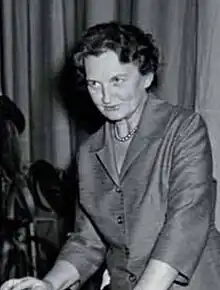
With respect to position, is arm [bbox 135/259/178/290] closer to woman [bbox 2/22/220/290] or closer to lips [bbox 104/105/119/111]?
woman [bbox 2/22/220/290]

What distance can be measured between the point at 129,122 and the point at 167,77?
50 cm

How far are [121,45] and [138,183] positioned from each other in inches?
10.9

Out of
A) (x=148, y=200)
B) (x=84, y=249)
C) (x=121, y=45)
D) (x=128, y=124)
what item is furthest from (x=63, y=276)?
(x=121, y=45)

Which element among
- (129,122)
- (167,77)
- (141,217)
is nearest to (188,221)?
(141,217)

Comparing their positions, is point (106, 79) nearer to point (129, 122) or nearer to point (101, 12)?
point (129, 122)

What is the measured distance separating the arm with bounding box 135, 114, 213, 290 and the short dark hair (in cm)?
18

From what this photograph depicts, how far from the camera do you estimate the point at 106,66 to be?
1291 mm

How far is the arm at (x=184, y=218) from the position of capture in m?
1.25

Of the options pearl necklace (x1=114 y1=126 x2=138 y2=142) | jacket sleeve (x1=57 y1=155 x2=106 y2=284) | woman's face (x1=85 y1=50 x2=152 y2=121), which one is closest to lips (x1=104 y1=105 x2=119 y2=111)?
woman's face (x1=85 y1=50 x2=152 y2=121)

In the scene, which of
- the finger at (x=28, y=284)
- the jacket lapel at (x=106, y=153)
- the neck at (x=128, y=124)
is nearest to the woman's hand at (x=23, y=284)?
the finger at (x=28, y=284)

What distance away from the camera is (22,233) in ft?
6.95

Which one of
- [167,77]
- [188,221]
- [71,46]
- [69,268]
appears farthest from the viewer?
[71,46]

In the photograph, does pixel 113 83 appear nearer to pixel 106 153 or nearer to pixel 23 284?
pixel 106 153

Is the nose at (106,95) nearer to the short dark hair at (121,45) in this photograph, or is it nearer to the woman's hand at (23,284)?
the short dark hair at (121,45)
